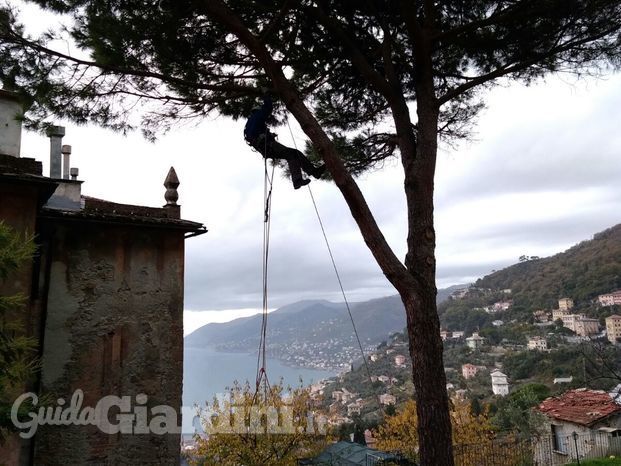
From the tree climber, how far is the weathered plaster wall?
10.1ft

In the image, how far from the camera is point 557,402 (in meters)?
22.9

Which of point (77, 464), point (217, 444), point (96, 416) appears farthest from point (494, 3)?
point (217, 444)

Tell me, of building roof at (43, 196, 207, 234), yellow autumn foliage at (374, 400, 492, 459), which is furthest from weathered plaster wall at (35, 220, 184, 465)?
yellow autumn foliage at (374, 400, 492, 459)

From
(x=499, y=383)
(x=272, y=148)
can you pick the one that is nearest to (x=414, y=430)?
(x=272, y=148)

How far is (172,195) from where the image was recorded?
7.88 metres

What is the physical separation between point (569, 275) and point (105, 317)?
5956cm

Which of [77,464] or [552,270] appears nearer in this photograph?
[77,464]

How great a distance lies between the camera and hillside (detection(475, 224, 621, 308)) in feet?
140

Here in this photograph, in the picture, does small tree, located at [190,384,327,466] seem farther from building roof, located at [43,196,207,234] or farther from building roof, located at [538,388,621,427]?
building roof, located at [538,388,621,427]

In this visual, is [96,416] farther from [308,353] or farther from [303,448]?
[308,353]

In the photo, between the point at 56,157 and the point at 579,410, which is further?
the point at 579,410

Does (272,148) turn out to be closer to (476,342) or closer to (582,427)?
(582,427)

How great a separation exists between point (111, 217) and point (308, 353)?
7679 inches

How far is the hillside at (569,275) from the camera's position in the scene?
4273cm
